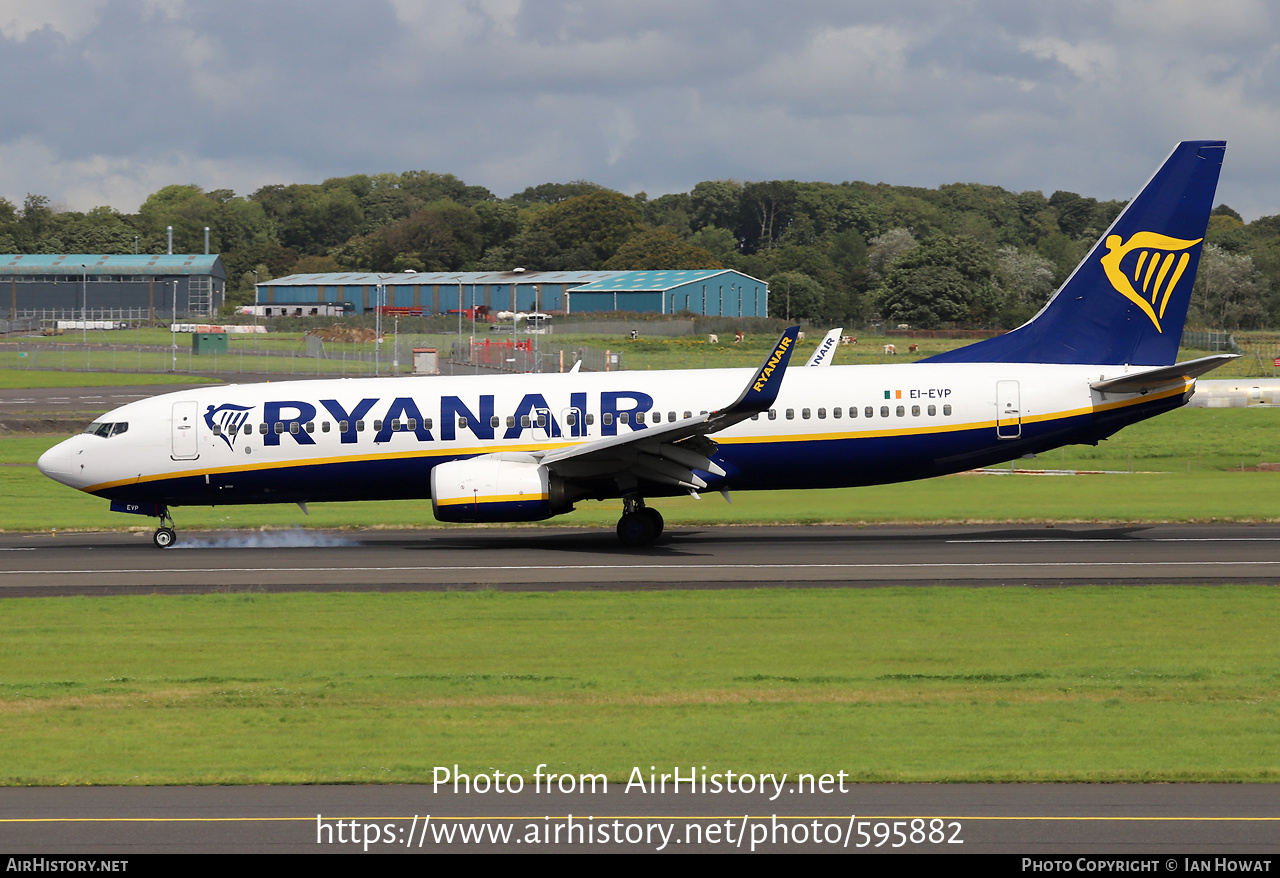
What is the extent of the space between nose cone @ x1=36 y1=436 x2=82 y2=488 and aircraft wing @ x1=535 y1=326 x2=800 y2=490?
37.4 feet

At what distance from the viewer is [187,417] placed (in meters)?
32.0

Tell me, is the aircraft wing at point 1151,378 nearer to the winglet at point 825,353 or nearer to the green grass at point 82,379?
the winglet at point 825,353

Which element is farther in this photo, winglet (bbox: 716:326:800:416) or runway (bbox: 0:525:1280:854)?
winglet (bbox: 716:326:800:416)

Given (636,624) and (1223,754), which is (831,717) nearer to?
(1223,754)

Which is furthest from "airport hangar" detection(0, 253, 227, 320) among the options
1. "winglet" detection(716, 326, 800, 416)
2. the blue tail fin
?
"winglet" detection(716, 326, 800, 416)

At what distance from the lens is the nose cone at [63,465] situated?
105ft

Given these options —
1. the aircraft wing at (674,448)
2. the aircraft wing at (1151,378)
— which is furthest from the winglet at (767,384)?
the aircraft wing at (1151,378)

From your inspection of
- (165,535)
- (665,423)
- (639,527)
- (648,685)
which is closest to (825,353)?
(665,423)

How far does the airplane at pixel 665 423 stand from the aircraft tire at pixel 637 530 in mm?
47

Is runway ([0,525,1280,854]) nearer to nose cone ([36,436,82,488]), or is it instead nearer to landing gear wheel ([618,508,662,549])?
landing gear wheel ([618,508,662,549])

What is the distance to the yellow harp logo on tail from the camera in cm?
3256

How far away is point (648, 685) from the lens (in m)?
17.3

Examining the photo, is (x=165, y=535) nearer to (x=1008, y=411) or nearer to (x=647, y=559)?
(x=647, y=559)
